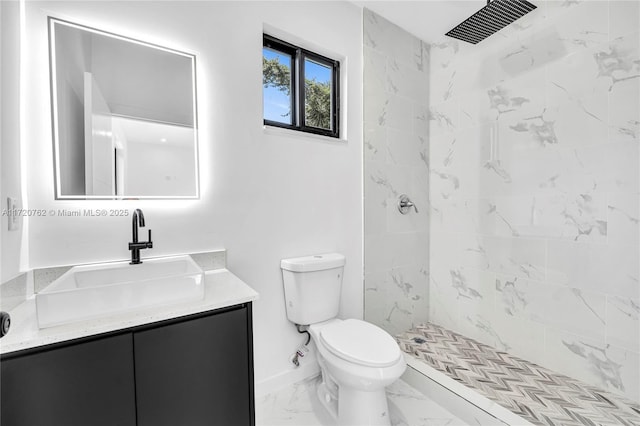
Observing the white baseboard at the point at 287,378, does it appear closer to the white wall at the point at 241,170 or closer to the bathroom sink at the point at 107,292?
the white wall at the point at 241,170

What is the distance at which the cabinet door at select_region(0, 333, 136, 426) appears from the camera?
77cm

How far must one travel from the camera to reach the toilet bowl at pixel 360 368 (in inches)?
51.8

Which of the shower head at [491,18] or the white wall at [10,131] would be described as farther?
the shower head at [491,18]

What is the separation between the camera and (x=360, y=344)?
1.47 m

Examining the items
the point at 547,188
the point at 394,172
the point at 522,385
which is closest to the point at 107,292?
the point at 394,172

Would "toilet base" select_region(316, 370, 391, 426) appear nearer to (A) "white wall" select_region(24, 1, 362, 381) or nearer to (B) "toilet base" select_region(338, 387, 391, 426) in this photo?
(B) "toilet base" select_region(338, 387, 391, 426)

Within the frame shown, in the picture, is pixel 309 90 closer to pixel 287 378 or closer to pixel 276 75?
pixel 276 75

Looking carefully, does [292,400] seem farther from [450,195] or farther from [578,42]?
[578,42]

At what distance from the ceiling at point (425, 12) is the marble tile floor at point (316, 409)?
2.53 meters

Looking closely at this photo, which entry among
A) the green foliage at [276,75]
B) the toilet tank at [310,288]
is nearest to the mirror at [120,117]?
the green foliage at [276,75]

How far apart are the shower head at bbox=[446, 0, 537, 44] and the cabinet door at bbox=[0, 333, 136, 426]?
2081mm

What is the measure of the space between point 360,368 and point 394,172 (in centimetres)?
142

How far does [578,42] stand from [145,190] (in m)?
2.46

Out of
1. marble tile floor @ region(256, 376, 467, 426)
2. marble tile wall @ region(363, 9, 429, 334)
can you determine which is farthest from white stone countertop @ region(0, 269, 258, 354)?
marble tile wall @ region(363, 9, 429, 334)
